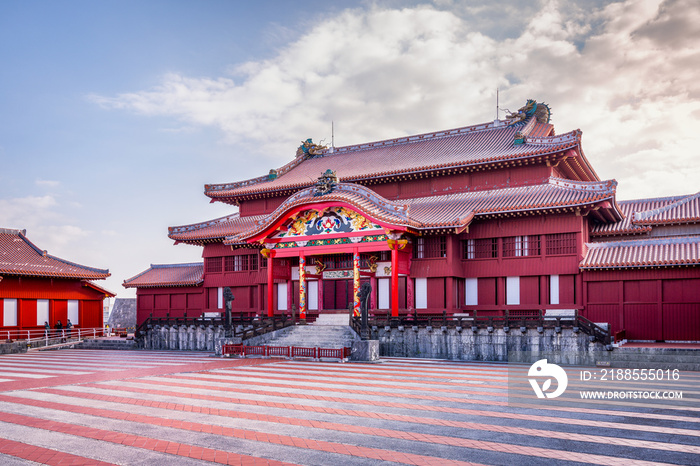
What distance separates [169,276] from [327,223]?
16.1 m

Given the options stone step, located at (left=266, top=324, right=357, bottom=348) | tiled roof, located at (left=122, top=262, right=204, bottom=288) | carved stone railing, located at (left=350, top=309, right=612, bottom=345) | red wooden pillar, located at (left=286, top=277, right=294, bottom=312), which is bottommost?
stone step, located at (left=266, top=324, right=357, bottom=348)

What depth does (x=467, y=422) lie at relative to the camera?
1112 cm

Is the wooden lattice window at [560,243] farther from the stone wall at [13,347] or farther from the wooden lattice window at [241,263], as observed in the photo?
the stone wall at [13,347]

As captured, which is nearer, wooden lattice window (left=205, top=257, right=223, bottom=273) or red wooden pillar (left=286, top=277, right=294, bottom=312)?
red wooden pillar (left=286, top=277, right=294, bottom=312)

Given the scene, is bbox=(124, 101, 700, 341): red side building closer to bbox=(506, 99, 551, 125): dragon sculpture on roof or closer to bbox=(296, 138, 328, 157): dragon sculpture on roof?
bbox=(506, 99, 551, 125): dragon sculpture on roof

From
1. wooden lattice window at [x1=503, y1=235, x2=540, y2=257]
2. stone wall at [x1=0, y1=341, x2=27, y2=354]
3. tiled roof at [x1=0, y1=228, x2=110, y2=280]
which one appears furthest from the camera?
tiled roof at [x1=0, y1=228, x2=110, y2=280]

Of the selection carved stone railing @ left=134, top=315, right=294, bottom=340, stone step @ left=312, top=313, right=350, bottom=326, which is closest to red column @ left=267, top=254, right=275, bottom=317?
carved stone railing @ left=134, top=315, right=294, bottom=340

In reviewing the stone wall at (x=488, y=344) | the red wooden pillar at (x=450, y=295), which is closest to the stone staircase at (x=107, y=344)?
the stone wall at (x=488, y=344)

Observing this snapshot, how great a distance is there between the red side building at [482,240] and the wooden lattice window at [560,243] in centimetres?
5

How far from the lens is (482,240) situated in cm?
3109

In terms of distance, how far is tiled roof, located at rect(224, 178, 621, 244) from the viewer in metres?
28.0

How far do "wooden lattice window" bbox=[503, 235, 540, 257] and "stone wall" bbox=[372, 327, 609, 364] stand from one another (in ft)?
19.8

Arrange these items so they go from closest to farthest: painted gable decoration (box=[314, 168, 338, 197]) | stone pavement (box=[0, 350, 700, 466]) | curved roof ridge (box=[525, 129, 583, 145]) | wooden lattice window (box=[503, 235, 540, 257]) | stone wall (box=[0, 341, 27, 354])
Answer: stone pavement (box=[0, 350, 700, 466])
curved roof ridge (box=[525, 129, 583, 145])
wooden lattice window (box=[503, 235, 540, 257])
painted gable decoration (box=[314, 168, 338, 197])
stone wall (box=[0, 341, 27, 354])

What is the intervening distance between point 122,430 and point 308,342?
18.3 metres
